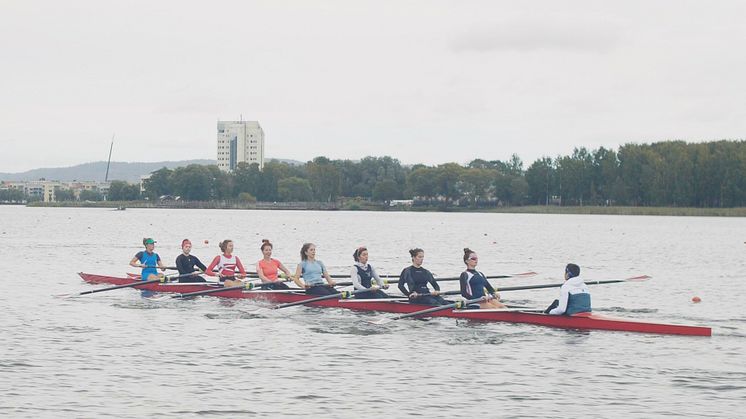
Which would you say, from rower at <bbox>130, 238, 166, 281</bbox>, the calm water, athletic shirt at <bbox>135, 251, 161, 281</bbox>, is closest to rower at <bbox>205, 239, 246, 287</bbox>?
the calm water

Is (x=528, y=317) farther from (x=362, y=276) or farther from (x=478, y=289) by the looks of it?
(x=362, y=276)

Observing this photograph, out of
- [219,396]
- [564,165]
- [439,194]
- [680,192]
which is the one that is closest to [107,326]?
[219,396]

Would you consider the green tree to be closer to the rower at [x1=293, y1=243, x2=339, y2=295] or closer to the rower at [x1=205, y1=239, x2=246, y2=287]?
the rower at [x1=205, y1=239, x2=246, y2=287]

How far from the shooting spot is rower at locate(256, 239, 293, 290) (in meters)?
23.8

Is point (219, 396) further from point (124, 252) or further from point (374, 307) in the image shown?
point (124, 252)

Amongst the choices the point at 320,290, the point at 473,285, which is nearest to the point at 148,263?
the point at 320,290

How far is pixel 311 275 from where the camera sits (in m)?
23.3

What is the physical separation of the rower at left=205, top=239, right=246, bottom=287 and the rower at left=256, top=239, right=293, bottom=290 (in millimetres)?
1010

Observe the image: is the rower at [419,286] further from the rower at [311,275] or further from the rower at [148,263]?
the rower at [148,263]

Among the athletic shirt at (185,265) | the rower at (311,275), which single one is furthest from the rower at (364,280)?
the athletic shirt at (185,265)

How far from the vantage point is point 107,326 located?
813 inches

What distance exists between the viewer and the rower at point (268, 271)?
23844mm

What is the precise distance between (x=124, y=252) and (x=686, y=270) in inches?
1098

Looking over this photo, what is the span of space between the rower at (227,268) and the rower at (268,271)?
1010mm
